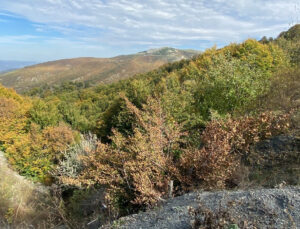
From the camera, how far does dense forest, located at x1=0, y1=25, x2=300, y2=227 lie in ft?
18.7

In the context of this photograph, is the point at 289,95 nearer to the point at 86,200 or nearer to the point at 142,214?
the point at 142,214

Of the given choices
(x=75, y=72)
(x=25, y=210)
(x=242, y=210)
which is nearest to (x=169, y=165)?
(x=242, y=210)

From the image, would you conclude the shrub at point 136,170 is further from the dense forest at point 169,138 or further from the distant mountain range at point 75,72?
the distant mountain range at point 75,72

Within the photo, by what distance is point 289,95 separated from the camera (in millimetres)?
9141

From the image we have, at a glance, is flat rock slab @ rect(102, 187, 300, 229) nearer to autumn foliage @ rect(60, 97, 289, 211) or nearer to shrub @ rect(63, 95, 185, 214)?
autumn foliage @ rect(60, 97, 289, 211)

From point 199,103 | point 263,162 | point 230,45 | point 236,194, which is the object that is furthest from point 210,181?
point 230,45

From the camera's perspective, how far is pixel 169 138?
6.73 metres

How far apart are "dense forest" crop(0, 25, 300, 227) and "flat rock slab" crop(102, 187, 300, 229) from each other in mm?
547

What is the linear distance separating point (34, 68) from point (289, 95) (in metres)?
178

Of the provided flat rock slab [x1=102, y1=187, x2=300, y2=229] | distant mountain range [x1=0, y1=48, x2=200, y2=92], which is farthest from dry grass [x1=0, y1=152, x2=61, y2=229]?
distant mountain range [x1=0, y1=48, x2=200, y2=92]

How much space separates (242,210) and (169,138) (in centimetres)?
328

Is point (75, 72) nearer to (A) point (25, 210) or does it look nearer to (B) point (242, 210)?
(A) point (25, 210)

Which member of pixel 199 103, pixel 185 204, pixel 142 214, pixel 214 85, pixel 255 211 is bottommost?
pixel 142 214

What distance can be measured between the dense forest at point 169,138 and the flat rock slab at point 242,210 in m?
0.55
